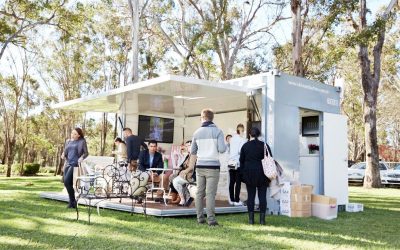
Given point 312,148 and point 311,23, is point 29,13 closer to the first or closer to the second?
point 311,23

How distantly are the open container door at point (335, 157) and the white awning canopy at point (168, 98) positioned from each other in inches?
71.0

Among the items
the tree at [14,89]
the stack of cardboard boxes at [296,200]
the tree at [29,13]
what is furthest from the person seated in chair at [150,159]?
the tree at [14,89]

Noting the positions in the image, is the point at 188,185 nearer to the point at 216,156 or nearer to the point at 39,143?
the point at 216,156

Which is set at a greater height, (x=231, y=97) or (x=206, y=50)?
(x=206, y=50)

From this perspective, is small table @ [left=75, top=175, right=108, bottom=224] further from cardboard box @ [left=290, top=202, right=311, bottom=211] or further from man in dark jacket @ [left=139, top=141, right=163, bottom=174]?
cardboard box @ [left=290, top=202, right=311, bottom=211]

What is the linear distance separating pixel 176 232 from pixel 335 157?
4.64 metres

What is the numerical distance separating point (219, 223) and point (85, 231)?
6.33 feet

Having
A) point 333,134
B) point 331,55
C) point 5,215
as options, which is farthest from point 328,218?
point 331,55

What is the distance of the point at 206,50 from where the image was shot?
18547 millimetres

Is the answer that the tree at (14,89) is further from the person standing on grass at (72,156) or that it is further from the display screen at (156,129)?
the person standing on grass at (72,156)

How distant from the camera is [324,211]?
7898 mm

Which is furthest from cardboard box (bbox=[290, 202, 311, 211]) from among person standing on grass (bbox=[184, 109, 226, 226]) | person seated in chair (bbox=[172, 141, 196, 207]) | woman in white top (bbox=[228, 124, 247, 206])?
person standing on grass (bbox=[184, 109, 226, 226])

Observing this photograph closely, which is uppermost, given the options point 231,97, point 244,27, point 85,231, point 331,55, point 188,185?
point 244,27

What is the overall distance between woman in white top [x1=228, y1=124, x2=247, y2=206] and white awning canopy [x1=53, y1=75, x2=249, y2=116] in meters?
0.89
